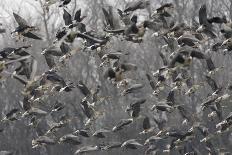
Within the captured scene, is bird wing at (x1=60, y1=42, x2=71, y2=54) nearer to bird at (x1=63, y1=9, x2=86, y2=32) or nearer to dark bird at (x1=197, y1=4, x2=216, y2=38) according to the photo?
bird at (x1=63, y1=9, x2=86, y2=32)

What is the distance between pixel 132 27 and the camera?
11664 mm

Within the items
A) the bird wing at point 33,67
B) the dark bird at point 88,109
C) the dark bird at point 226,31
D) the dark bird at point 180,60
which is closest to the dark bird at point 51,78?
the dark bird at point 88,109

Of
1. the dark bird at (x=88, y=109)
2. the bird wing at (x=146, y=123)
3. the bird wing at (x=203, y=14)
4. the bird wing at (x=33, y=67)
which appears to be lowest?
the bird wing at (x=146, y=123)

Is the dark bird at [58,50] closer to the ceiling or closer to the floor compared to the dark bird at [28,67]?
closer to the ceiling

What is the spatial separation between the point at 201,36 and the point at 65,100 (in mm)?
22219

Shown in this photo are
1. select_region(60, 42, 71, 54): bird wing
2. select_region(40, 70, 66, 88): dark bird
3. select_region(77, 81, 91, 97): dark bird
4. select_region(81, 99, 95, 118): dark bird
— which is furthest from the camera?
select_region(81, 99, 95, 118): dark bird

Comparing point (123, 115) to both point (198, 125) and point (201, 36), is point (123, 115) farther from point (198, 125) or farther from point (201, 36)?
point (201, 36)

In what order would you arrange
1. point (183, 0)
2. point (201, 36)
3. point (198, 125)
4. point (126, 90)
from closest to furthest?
point (201, 36), point (126, 90), point (198, 125), point (183, 0)

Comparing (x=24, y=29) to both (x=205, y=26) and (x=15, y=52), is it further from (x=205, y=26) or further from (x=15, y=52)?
(x=205, y=26)

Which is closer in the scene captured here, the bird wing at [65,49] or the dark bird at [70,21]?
the dark bird at [70,21]

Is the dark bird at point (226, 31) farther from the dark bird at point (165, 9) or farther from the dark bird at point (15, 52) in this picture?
→ the dark bird at point (15, 52)

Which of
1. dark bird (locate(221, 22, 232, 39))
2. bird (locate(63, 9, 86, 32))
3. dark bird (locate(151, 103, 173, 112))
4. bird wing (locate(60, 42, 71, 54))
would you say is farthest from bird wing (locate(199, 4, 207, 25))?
dark bird (locate(151, 103, 173, 112))

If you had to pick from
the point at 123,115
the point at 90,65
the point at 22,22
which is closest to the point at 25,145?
the point at 123,115

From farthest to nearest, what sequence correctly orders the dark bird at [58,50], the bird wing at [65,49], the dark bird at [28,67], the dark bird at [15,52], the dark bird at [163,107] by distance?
the dark bird at [163,107] < the bird wing at [65,49] < the dark bird at [58,50] < the dark bird at [15,52] < the dark bird at [28,67]
